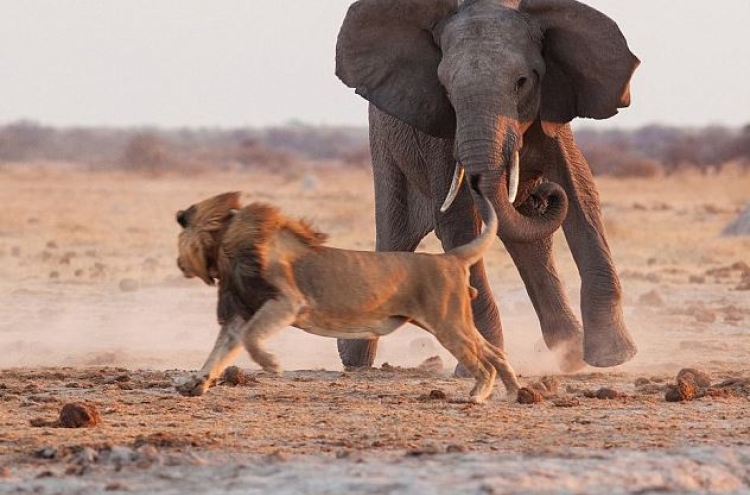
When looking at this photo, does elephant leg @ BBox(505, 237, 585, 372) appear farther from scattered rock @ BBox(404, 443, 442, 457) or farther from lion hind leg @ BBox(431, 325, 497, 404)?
scattered rock @ BBox(404, 443, 442, 457)

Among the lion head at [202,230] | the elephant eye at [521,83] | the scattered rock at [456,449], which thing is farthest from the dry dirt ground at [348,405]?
the elephant eye at [521,83]

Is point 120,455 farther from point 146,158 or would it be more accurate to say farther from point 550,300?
point 146,158

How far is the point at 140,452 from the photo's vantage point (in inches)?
269

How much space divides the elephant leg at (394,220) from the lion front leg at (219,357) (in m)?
3.81

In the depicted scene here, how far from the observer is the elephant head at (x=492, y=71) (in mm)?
10297

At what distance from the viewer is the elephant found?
10359 mm

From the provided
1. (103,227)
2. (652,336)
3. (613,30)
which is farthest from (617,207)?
(613,30)

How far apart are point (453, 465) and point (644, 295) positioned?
33.1ft

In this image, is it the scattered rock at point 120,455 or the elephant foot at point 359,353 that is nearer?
the scattered rock at point 120,455

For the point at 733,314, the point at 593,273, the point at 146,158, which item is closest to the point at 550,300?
the point at 593,273

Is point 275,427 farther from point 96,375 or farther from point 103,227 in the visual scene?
point 103,227

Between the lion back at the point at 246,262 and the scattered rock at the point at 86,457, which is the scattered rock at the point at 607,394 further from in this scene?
the scattered rock at the point at 86,457

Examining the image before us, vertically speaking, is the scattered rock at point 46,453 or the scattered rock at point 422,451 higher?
the scattered rock at point 422,451

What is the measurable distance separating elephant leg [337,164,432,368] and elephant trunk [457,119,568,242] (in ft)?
5.77
